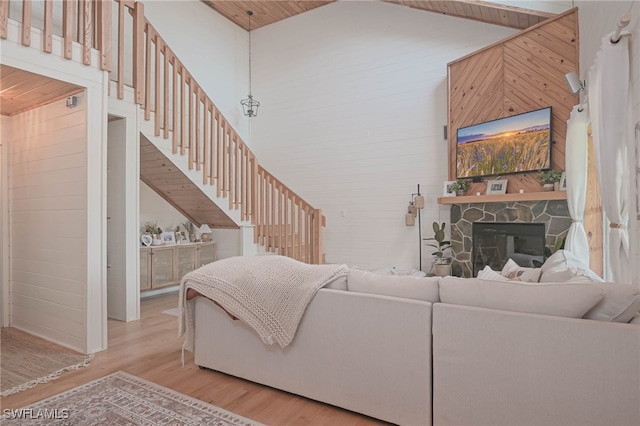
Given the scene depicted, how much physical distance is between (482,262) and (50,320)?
17.1 ft

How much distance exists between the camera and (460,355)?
6.25ft

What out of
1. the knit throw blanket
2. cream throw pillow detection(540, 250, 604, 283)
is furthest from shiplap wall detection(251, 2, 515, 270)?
the knit throw blanket

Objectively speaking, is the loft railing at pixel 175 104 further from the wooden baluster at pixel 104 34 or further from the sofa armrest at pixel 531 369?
the sofa armrest at pixel 531 369

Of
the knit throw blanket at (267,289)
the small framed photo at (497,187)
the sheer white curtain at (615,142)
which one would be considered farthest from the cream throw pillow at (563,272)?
the small framed photo at (497,187)

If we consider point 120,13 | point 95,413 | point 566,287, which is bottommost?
point 95,413

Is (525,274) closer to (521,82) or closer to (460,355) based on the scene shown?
(460,355)

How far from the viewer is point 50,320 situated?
11.5ft

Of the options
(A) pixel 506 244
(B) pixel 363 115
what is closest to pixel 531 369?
(A) pixel 506 244

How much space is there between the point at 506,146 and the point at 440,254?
1.78 meters

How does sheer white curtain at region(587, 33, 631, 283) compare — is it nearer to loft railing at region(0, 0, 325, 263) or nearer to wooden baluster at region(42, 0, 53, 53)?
loft railing at region(0, 0, 325, 263)

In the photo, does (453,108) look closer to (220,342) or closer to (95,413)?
(220,342)

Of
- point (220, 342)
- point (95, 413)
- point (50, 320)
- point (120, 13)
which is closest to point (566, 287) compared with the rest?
point (220, 342)

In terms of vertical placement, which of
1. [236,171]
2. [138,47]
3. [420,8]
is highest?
[420,8]

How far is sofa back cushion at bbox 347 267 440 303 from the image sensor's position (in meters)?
2.10
